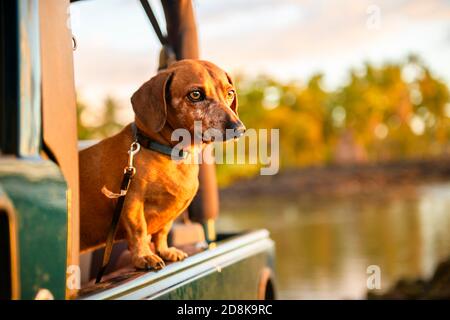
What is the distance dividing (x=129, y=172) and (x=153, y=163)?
0.11 meters

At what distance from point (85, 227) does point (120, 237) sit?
0.45 feet

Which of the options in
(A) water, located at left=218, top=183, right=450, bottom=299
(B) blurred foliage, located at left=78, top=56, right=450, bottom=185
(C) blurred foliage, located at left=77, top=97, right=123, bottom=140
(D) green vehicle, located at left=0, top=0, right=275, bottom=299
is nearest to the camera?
(D) green vehicle, located at left=0, top=0, right=275, bottom=299

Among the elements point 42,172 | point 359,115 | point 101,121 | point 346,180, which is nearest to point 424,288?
point 42,172

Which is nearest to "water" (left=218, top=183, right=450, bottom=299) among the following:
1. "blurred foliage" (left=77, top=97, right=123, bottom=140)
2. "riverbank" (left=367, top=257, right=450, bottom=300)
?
"riverbank" (left=367, top=257, right=450, bottom=300)

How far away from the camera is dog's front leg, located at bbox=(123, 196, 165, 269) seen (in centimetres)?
223

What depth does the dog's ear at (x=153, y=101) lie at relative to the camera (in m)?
2.24

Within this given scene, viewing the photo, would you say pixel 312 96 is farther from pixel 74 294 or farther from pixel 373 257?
pixel 74 294

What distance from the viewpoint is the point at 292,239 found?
19.5m

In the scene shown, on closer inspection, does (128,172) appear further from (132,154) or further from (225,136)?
(225,136)

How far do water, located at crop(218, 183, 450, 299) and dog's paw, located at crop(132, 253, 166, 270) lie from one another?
7.78m

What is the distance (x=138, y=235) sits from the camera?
225 centimetres

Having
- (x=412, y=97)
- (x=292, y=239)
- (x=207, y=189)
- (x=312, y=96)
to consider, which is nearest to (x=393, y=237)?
(x=292, y=239)

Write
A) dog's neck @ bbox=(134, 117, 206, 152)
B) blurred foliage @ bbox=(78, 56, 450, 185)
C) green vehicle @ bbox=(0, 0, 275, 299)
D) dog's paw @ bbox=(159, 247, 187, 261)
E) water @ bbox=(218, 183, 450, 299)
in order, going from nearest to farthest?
1. green vehicle @ bbox=(0, 0, 275, 299)
2. dog's neck @ bbox=(134, 117, 206, 152)
3. dog's paw @ bbox=(159, 247, 187, 261)
4. water @ bbox=(218, 183, 450, 299)
5. blurred foliage @ bbox=(78, 56, 450, 185)

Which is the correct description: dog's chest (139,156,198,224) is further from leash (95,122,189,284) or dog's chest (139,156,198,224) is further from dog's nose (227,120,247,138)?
dog's nose (227,120,247,138)
